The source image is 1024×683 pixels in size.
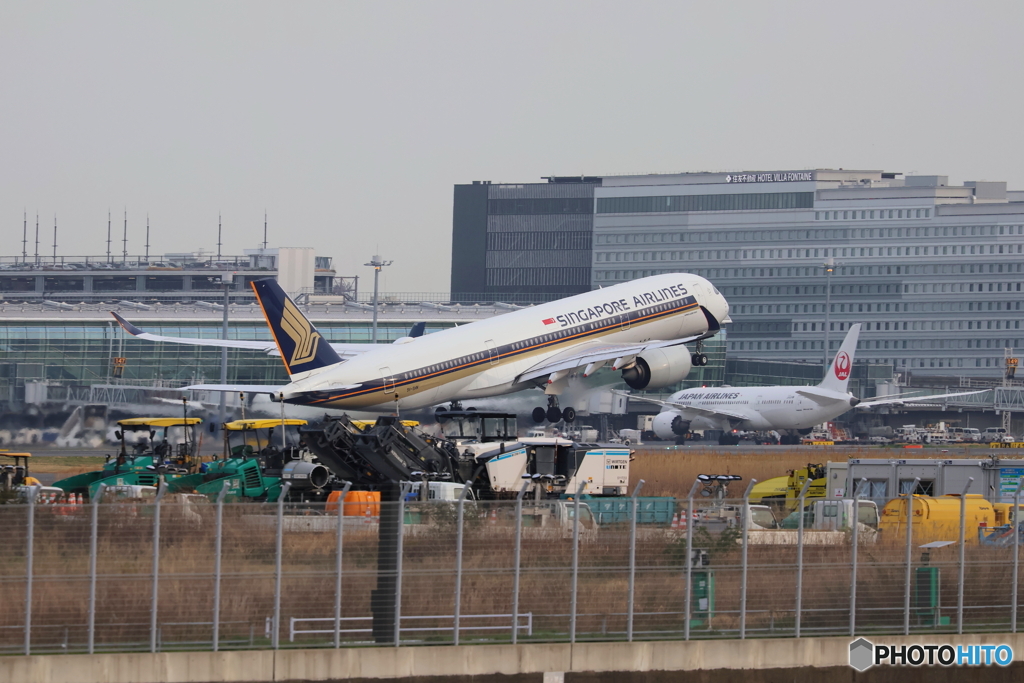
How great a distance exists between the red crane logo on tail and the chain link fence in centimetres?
7178

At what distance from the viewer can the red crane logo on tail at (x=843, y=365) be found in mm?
92312

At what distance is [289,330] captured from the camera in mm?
50625

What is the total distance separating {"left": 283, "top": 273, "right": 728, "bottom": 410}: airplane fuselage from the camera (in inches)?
2025

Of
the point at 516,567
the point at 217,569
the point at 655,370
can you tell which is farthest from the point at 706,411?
the point at 217,569

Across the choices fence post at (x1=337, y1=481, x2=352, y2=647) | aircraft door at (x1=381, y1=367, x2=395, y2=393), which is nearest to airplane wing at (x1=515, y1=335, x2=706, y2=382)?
aircraft door at (x1=381, y1=367, x2=395, y2=393)

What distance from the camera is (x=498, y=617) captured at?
63.2 feet

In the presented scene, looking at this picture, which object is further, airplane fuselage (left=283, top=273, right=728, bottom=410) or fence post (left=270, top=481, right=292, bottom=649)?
airplane fuselage (left=283, top=273, right=728, bottom=410)

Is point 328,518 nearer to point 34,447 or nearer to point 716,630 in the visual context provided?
point 716,630

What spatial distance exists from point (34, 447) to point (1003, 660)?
62.8 metres

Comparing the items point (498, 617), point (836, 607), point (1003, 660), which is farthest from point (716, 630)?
point (1003, 660)

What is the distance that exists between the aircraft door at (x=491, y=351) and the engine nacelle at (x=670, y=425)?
45.4 meters

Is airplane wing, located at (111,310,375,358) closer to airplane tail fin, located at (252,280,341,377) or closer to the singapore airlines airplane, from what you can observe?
the singapore airlines airplane

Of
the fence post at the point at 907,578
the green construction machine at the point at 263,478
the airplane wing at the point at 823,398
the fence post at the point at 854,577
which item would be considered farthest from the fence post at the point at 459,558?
the airplane wing at the point at 823,398

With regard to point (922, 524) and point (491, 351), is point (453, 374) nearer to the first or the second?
point (491, 351)
